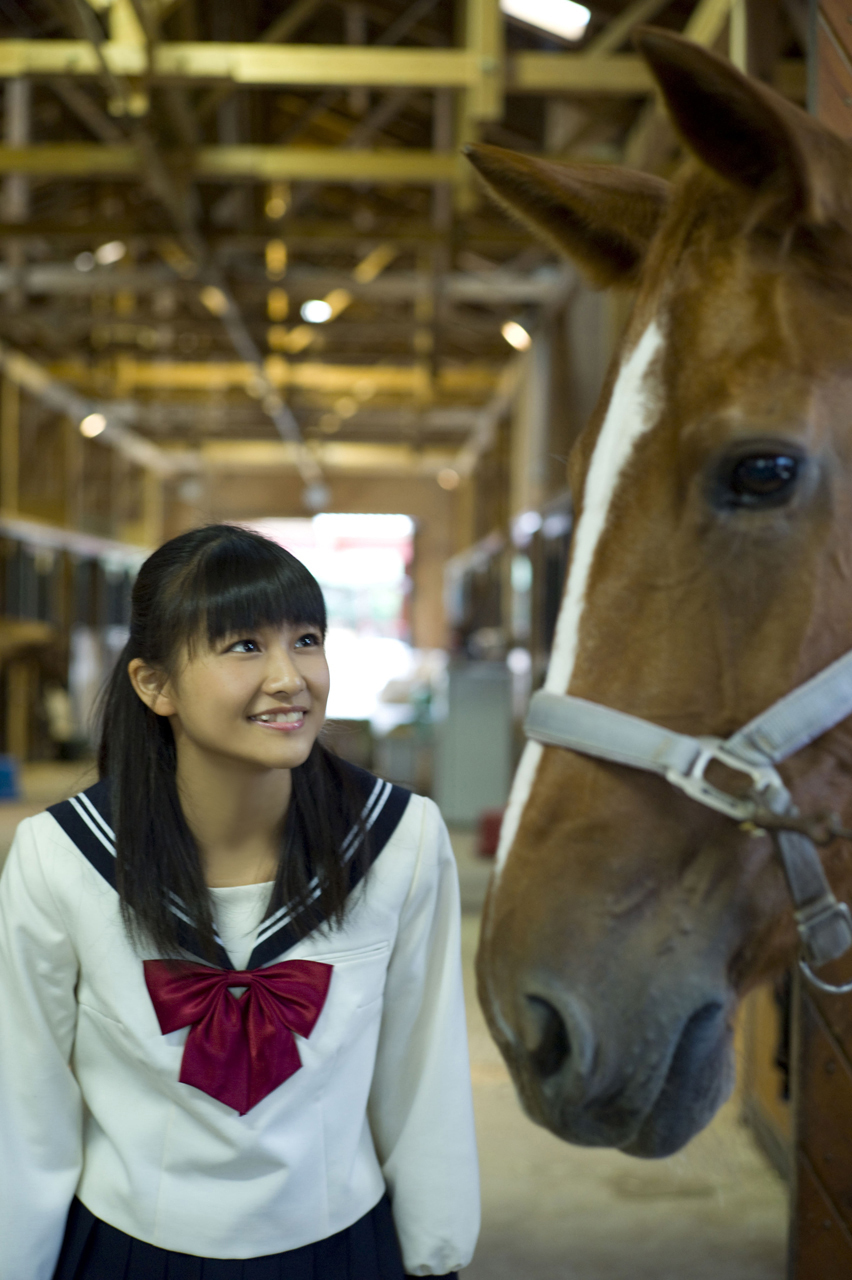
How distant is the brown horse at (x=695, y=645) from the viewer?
94 centimetres

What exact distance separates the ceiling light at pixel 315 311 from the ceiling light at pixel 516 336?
1.56m

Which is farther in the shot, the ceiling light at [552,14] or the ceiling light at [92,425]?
the ceiling light at [92,425]

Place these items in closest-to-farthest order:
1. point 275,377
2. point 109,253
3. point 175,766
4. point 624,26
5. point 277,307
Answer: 1. point 175,766
2. point 624,26
3. point 109,253
4. point 277,307
5. point 275,377

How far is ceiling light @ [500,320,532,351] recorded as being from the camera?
915 cm

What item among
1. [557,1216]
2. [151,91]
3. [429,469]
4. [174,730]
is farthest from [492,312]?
[174,730]

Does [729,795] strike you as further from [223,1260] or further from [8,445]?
[8,445]

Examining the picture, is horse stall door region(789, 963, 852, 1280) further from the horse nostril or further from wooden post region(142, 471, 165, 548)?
wooden post region(142, 471, 165, 548)

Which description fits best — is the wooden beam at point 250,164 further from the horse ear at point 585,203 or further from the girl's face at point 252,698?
the girl's face at point 252,698

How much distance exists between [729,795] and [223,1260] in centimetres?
71

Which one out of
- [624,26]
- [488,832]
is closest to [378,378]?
[488,832]

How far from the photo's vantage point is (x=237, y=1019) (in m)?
1.10

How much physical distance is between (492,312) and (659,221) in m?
9.31

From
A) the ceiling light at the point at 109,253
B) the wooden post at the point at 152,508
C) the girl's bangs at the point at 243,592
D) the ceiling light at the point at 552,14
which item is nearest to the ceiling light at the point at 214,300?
the ceiling light at the point at 109,253

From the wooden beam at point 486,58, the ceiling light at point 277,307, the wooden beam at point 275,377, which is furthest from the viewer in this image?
the wooden beam at point 275,377
